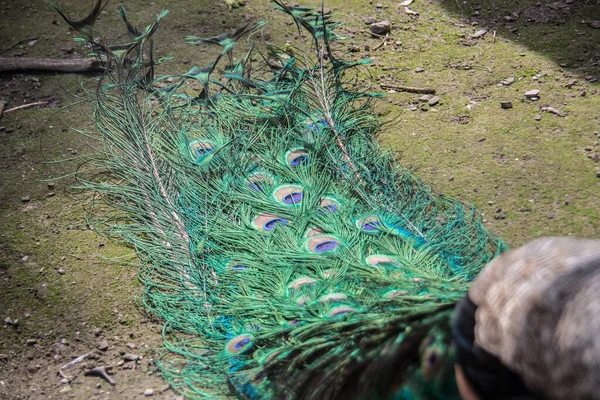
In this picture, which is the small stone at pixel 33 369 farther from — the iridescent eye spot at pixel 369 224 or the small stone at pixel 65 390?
the iridescent eye spot at pixel 369 224

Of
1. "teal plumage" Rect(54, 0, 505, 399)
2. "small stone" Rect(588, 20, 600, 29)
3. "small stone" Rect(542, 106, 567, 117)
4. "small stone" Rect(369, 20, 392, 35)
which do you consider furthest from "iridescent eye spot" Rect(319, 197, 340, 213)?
"small stone" Rect(588, 20, 600, 29)

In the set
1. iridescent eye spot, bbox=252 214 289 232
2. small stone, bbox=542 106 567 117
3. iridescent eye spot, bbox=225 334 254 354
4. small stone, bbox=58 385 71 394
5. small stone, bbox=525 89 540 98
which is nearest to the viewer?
Answer: iridescent eye spot, bbox=225 334 254 354

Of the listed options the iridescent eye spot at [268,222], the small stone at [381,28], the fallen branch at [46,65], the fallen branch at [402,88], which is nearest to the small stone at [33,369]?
the iridescent eye spot at [268,222]

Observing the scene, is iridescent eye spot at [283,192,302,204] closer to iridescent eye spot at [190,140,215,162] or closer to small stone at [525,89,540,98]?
iridescent eye spot at [190,140,215,162]

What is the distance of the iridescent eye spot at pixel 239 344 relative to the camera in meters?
2.25

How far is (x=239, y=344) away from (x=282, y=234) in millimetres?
494

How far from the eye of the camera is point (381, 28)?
435 centimetres

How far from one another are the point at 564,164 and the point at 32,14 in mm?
3776

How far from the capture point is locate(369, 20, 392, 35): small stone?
4.35 metres

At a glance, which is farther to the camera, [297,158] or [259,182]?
[297,158]

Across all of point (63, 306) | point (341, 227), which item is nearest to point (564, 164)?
point (341, 227)

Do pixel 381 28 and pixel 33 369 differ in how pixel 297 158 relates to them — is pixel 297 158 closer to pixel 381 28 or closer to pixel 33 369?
pixel 33 369

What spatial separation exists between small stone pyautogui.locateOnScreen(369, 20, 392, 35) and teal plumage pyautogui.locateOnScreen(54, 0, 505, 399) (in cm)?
90

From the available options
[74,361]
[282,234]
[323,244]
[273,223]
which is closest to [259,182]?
[273,223]
